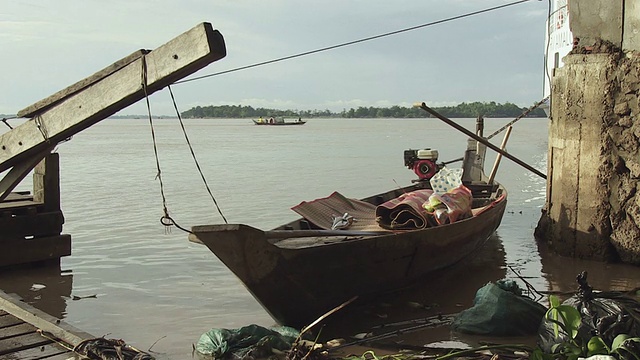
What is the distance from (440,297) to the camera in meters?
7.43

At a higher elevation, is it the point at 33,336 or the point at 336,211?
the point at 336,211

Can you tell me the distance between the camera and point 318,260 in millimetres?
5910

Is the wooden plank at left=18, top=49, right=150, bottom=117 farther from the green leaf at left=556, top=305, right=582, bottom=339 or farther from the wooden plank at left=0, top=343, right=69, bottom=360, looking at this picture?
the green leaf at left=556, top=305, right=582, bottom=339

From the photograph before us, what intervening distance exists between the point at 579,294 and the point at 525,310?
1.33 meters

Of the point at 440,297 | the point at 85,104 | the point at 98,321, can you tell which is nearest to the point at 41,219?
the point at 98,321

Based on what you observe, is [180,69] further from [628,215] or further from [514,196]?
[514,196]

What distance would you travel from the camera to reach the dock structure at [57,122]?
5461 millimetres

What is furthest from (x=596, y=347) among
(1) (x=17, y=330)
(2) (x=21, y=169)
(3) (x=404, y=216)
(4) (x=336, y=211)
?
(2) (x=21, y=169)

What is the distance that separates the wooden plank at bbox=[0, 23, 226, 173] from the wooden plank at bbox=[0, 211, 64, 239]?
3.89ft

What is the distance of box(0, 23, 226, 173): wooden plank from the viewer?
535 centimetres

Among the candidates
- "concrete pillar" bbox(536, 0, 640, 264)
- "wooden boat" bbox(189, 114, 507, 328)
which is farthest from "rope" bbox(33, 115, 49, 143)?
"concrete pillar" bbox(536, 0, 640, 264)

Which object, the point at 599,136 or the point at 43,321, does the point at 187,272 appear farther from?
the point at 599,136

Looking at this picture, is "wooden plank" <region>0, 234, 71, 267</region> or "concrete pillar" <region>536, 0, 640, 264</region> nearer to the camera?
"concrete pillar" <region>536, 0, 640, 264</region>

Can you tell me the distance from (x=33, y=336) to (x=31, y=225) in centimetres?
373
